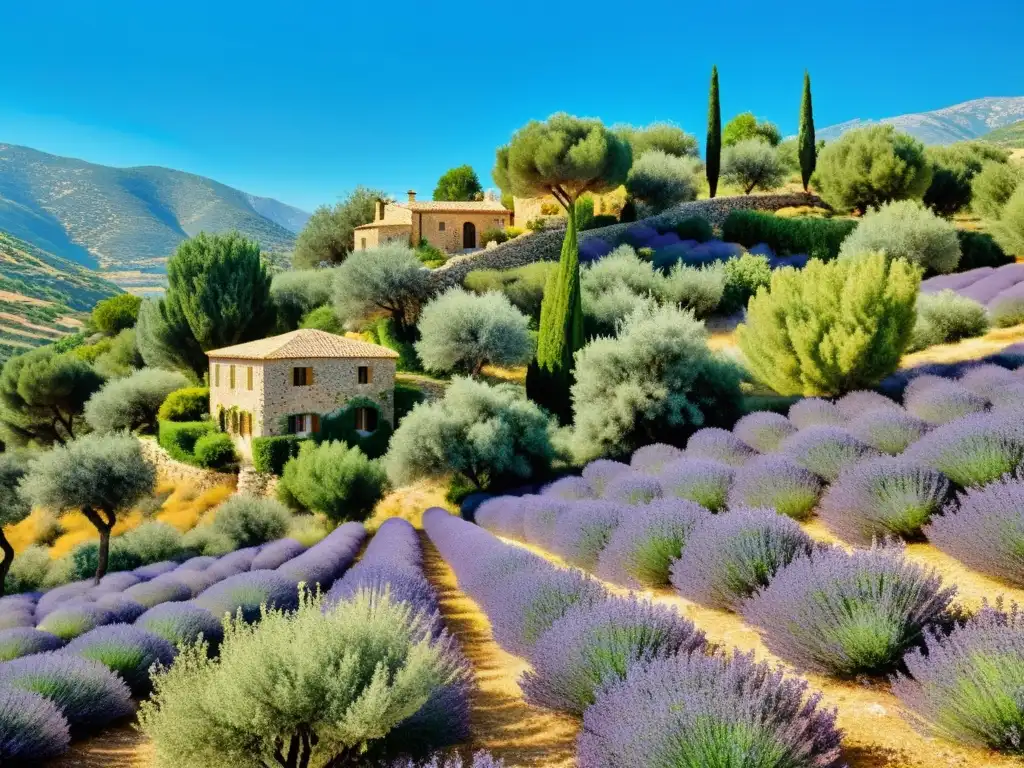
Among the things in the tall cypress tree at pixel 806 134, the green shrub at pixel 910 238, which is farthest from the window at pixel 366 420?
the tall cypress tree at pixel 806 134

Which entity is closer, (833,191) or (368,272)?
(368,272)

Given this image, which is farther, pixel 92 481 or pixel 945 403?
pixel 92 481

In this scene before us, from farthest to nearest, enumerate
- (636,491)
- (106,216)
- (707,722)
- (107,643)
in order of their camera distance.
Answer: (106,216) → (636,491) → (107,643) → (707,722)

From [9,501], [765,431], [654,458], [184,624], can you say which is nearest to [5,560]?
[9,501]

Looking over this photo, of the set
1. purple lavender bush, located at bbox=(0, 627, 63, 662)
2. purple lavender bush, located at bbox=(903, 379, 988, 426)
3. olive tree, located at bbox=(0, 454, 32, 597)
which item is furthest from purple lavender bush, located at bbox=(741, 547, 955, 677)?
olive tree, located at bbox=(0, 454, 32, 597)

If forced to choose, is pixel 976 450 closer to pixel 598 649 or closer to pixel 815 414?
pixel 598 649

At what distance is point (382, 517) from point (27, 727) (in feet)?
48.5

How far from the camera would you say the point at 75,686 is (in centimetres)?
509

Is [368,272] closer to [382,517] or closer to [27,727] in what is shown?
[382,517]

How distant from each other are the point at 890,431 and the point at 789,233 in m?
26.8

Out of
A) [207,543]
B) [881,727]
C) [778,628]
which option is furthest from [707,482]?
[207,543]

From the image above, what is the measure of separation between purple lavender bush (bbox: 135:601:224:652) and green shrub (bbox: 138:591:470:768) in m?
3.10

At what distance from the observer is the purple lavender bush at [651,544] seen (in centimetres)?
687

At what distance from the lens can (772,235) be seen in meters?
34.9
